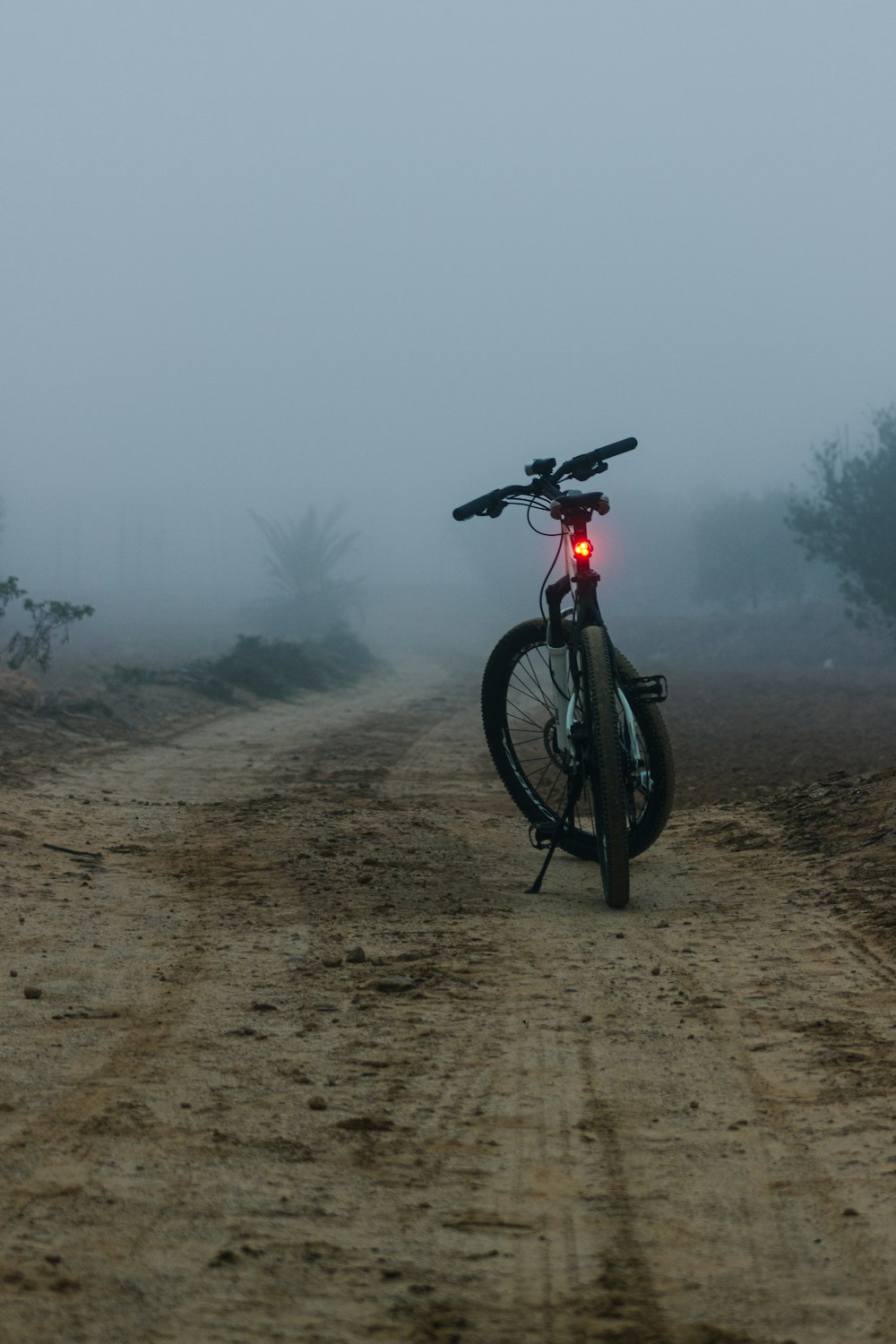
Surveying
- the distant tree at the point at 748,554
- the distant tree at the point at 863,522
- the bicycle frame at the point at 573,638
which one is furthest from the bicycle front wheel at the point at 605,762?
the distant tree at the point at 748,554

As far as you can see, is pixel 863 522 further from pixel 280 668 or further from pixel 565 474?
pixel 565 474

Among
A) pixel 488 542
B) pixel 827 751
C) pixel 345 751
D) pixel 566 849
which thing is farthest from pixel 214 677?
pixel 488 542

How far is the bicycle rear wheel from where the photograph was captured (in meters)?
5.28

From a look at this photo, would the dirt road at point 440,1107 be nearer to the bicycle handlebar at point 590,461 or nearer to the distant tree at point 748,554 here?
the bicycle handlebar at point 590,461

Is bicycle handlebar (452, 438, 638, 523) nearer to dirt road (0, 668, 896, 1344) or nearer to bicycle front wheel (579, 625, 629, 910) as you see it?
bicycle front wheel (579, 625, 629, 910)

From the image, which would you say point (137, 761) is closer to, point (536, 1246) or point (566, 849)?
point (566, 849)

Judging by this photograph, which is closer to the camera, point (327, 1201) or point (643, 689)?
point (327, 1201)

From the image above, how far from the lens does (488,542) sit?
99.0m

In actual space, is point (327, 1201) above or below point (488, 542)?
below

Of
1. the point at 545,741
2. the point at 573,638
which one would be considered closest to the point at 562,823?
the point at 545,741

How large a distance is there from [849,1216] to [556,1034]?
1158mm

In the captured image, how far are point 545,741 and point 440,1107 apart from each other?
3126 millimetres

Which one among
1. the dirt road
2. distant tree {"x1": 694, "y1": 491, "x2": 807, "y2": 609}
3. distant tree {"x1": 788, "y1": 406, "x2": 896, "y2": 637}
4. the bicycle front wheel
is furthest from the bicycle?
distant tree {"x1": 694, "y1": 491, "x2": 807, "y2": 609}

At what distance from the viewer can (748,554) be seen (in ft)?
182
